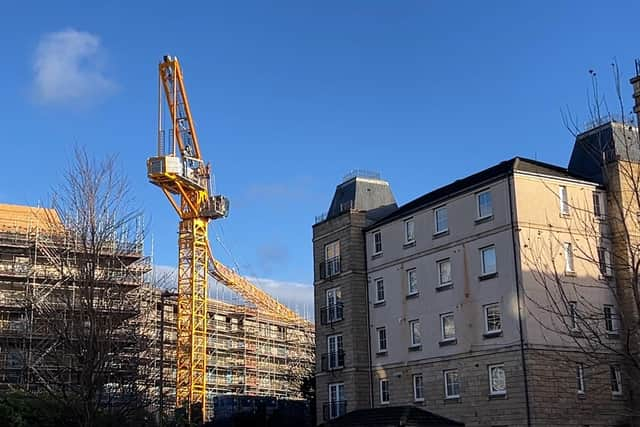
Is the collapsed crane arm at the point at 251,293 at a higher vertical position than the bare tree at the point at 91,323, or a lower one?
higher

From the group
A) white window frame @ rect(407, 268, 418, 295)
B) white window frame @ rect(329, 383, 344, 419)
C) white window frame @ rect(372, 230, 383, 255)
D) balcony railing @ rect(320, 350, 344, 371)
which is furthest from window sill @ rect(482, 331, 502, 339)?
white window frame @ rect(329, 383, 344, 419)

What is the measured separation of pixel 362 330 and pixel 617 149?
52.4 ft

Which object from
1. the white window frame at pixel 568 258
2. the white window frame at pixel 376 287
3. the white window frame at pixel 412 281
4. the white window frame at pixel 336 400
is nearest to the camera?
the white window frame at pixel 568 258

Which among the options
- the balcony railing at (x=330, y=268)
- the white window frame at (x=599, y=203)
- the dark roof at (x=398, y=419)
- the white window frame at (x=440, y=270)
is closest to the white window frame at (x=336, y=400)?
the balcony railing at (x=330, y=268)

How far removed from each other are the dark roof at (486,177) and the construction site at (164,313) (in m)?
13.4

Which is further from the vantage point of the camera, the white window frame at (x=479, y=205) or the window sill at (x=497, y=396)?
the white window frame at (x=479, y=205)

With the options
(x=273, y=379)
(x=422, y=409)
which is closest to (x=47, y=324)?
(x=422, y=409)

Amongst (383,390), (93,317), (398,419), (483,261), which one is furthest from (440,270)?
(93,317)

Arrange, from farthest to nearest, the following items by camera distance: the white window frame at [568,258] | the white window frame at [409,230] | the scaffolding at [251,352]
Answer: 1. the scaffolding at [251,352]
2. the white window frame at [409,230]
3. the white window frame at [568,258]

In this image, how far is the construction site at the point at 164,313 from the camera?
17812mm

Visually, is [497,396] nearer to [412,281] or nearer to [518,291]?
[518,291]

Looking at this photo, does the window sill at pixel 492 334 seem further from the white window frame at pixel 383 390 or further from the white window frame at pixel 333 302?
the white window frame at pixel 333 302

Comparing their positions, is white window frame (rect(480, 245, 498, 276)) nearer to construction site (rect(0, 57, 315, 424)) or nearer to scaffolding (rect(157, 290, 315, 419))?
construction site (rect(0, 57, 315, 424))

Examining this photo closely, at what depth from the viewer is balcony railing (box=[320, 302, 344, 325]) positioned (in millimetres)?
46406
